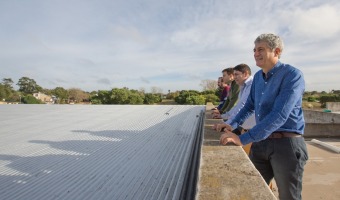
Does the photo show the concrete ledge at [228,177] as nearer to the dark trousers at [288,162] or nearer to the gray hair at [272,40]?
the dark trousers at [288,162]

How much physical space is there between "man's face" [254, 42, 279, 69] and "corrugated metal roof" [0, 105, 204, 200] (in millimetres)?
1041

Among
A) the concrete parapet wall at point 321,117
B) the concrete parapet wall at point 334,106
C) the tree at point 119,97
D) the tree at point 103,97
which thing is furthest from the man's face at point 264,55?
the tree at point 103,97

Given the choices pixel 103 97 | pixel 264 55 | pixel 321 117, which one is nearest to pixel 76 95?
pixel 103 97

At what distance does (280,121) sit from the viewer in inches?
57.3

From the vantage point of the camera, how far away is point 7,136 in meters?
4.59

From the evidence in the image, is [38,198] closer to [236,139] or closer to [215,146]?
[215,146]

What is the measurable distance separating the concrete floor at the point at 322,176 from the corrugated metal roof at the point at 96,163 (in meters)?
A: 2.20

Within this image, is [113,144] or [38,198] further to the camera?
[113,144]

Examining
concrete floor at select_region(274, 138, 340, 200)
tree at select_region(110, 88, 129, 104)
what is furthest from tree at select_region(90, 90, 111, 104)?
concrete floor at select_region(274, 138, 340, 200)

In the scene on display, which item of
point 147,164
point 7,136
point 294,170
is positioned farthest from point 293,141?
point 7,136

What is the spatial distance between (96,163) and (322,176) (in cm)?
513

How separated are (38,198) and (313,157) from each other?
7577 millimetres

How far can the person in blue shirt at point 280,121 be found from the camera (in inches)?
58.3

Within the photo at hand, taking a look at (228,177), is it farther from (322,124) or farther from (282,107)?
(322,124)
